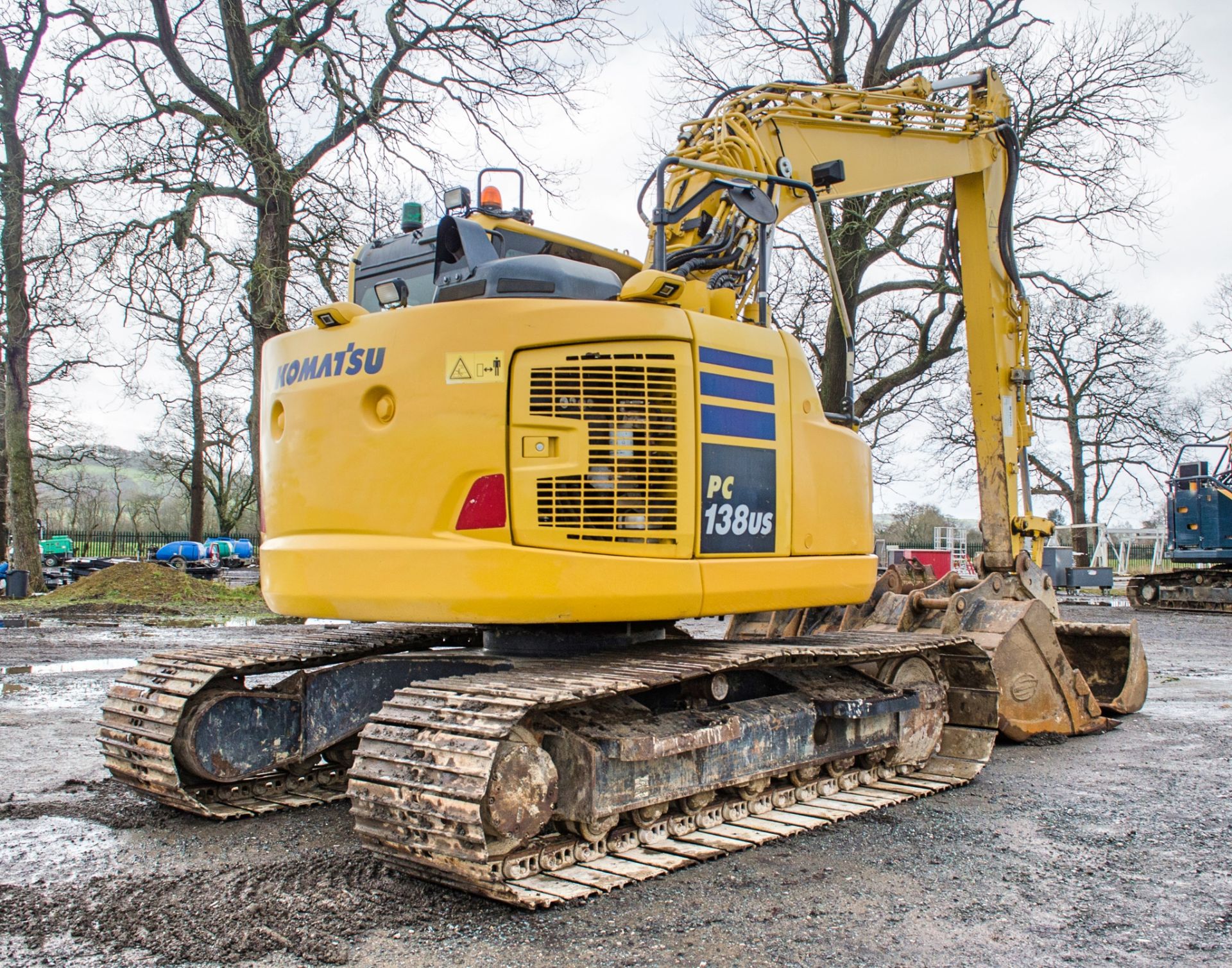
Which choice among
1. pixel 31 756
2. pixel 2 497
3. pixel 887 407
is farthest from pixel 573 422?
pixel 2 497

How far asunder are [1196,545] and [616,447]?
72.2 ft

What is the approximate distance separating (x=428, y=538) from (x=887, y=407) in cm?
2065

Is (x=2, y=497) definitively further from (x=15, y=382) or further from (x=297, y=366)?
(x=297, y=366)

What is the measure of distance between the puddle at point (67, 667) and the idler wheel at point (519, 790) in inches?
310

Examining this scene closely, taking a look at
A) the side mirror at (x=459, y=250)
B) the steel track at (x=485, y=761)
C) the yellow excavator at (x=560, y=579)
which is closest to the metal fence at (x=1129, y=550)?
the steel track at (x=485, y=761)

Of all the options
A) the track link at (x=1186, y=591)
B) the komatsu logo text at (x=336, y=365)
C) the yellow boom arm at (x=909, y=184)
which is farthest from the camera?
the track link at (x=1186, y=591)

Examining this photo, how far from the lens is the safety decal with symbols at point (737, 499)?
477 cm

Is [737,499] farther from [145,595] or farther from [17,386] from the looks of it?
[17,386]

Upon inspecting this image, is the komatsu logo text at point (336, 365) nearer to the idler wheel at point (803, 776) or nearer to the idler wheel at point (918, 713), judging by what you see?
the idler wheel at point (803, 776)

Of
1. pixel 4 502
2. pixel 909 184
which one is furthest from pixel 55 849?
pixel 4 502

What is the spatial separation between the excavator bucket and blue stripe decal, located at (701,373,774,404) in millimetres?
2384

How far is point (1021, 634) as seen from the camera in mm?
7176

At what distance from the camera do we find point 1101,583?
25359 millimetres

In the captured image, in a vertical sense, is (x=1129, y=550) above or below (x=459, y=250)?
below
